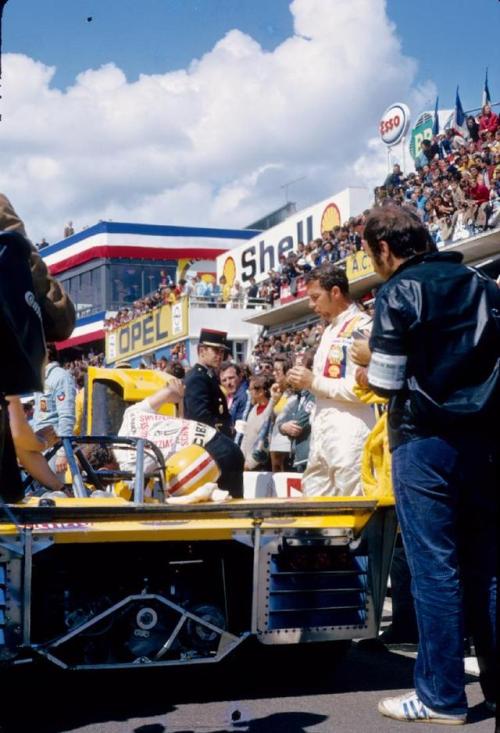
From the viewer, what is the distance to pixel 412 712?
3.83 metres

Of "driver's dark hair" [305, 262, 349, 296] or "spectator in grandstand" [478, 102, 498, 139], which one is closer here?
"driver's dark hair" [305, 262, 349, 296]

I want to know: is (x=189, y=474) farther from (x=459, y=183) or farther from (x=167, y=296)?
(x=167, y=296)

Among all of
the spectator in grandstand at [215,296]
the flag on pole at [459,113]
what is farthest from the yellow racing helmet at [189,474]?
the spectator in grandstand at [215,296]

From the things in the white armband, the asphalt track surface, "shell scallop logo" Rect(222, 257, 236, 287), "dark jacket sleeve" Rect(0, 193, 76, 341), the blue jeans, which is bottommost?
the asphalt track surface

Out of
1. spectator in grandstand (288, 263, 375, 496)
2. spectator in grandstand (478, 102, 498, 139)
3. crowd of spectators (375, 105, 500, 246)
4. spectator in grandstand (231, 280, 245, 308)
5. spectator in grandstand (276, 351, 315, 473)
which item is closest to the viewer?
spectator in grandstand (288, 263, 375, 496)

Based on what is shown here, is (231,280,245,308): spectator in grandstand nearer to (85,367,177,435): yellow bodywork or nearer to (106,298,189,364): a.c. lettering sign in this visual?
(106,298,189,364): a.c. lettering sign

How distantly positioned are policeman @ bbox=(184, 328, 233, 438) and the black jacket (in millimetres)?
3741

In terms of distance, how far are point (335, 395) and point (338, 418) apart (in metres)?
0.17

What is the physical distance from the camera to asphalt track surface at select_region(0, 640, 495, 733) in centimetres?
383

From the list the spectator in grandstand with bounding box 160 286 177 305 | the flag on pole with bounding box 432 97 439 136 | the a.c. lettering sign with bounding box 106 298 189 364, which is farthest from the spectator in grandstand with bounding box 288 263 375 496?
the spectator in grandstand with bounding box 160 286 177 305

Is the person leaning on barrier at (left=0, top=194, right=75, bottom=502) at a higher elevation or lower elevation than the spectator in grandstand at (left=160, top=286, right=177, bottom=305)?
lower

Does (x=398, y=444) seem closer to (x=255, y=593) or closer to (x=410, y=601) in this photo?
(x=255, y=593)

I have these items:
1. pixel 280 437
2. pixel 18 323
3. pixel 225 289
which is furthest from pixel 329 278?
pixel 225 289

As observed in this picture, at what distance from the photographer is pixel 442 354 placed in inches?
150
